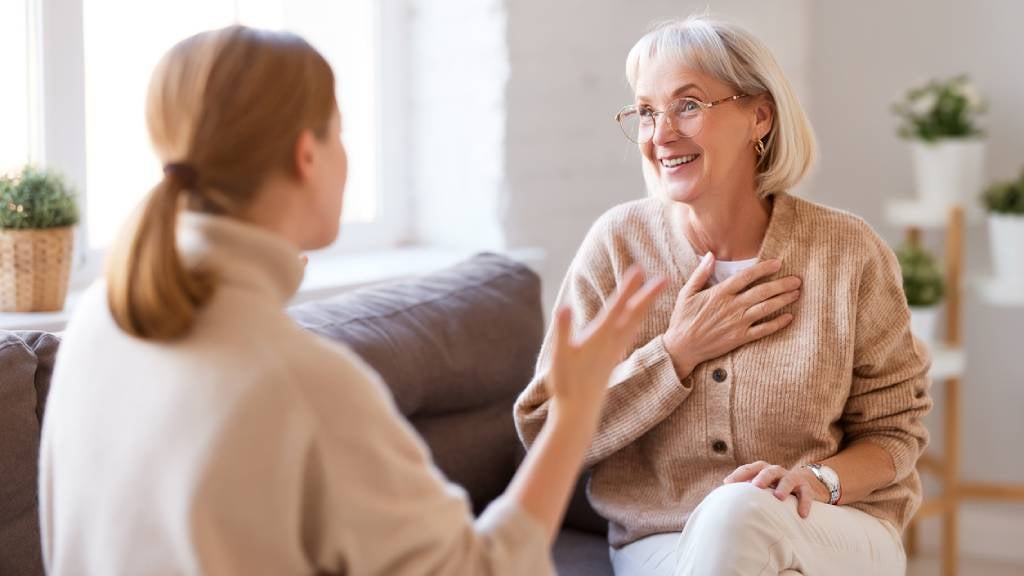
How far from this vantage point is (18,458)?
166cm

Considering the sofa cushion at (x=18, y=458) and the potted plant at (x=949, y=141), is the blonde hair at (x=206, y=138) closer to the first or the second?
the sofa cushion at (x=18, y=458)

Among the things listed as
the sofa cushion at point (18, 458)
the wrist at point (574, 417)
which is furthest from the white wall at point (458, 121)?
the wrist at point (574, 417)

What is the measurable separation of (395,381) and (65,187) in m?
0.68

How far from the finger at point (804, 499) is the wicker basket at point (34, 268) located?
4.38 ft

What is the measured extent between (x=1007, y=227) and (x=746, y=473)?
175 centimetres

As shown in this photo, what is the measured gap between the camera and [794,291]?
1989 mm

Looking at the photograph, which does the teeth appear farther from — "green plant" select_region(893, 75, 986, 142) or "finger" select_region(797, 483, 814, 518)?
"green plant" select_region(893, 75, 986, 142)

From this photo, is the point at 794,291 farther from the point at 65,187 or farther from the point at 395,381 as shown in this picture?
the point at 65,187

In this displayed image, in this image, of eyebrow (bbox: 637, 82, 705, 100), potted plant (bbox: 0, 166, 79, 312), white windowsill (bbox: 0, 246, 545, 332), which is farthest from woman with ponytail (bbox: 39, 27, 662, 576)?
white windowsill (bbox: 0, 246, 545, 332)

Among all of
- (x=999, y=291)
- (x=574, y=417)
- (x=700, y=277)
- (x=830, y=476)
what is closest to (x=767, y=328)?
(x=700, y=277)

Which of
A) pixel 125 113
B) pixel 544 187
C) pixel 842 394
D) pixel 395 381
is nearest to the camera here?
pixel 842 394

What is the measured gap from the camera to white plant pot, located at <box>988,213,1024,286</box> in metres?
3.21

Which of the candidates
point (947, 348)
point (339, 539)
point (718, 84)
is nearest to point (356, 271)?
point (718, 84)

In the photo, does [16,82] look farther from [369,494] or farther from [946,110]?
[946,110]
